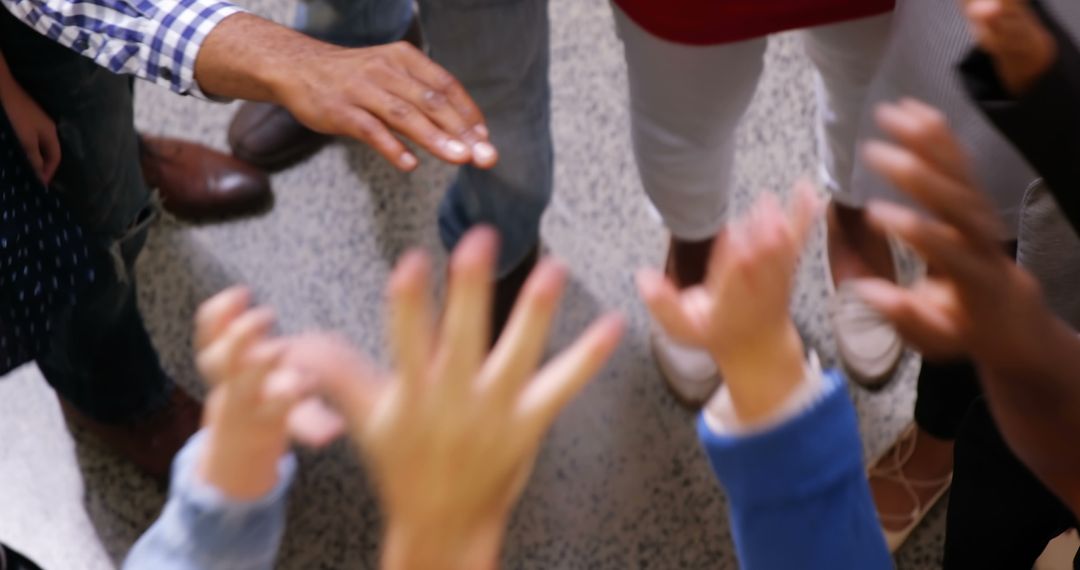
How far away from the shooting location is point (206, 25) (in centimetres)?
74

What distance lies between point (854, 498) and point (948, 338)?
0.38 feet

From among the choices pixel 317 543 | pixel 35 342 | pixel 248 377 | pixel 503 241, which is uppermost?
pixel 248 377

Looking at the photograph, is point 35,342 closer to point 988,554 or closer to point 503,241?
point 503,241

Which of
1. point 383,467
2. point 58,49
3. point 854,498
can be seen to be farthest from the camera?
point 58,49

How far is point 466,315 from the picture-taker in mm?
392

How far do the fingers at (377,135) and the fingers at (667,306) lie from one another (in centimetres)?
23

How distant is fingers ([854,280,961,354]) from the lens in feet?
1.43

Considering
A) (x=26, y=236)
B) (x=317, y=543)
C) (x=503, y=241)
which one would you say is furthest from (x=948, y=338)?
(x=317, y=543)

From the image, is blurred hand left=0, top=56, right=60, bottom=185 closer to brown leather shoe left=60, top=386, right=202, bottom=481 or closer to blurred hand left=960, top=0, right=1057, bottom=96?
brown leather shoe left=60, top=386, right=202, bottom=481

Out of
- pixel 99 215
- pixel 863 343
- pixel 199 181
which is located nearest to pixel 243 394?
pixel 99 215

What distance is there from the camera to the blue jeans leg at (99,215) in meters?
0.88

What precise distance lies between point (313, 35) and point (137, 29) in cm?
59

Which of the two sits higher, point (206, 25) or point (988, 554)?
point (206, 25)

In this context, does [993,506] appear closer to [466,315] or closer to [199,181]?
[466,315]
